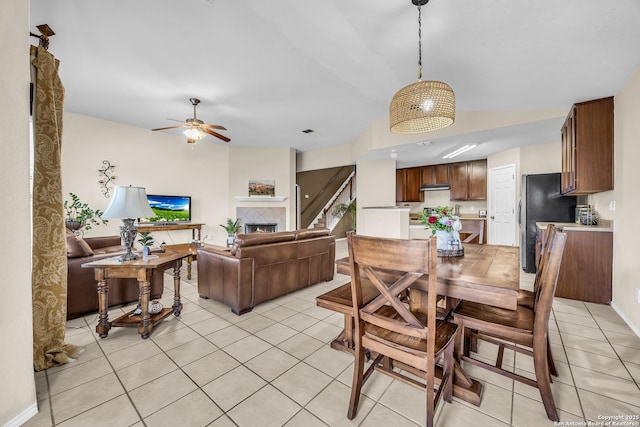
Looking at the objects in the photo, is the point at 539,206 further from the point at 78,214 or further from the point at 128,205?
the point at 78,214

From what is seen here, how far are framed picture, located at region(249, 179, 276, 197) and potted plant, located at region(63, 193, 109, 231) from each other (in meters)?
3.23

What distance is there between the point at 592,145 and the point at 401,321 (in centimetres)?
351

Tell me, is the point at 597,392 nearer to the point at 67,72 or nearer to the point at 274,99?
the point at 274,99

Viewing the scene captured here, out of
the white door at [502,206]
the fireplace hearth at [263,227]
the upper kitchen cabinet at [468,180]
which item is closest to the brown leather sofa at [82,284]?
the fireplace hearth at [263,227]

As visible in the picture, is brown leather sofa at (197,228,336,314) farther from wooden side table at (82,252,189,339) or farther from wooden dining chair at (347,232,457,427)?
wooden dining chair at (347,232,457,427)

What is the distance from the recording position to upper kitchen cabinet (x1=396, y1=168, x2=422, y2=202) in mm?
6867

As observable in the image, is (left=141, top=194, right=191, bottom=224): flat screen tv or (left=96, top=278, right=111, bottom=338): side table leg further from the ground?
(left=141, top=194, right=191, bottom=224): flat screen tv

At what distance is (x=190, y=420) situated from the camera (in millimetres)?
1376

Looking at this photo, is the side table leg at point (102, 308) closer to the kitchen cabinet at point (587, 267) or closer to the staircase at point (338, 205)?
the kitchen cabinet at point (587, 267)

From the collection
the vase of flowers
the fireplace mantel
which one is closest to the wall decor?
the fireplace mantel

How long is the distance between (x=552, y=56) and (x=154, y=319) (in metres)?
4.47

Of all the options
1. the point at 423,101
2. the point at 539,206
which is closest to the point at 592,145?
the point at 539,206

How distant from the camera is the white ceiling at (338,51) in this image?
81.0 inches

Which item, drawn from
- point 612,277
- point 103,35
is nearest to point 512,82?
point 612,277
